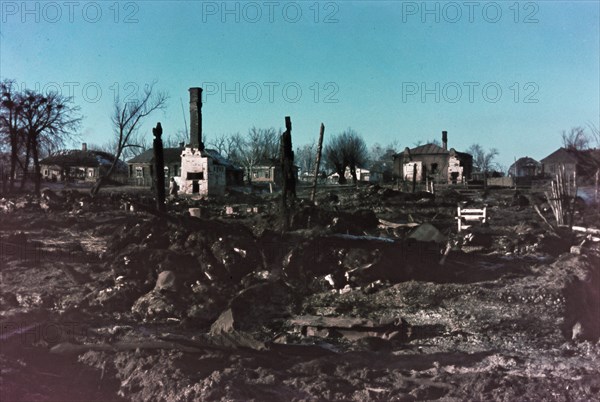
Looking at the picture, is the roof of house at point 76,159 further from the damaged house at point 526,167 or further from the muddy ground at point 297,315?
the muddy ground at point 297,315

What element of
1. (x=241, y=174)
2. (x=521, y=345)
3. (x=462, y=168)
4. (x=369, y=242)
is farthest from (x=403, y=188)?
(x=521, y=345)

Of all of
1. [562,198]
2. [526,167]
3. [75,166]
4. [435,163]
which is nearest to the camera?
[562,198]

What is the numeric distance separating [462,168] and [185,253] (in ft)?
187

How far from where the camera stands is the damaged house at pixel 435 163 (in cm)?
6225

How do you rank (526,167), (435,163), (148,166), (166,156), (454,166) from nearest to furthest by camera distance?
(166,156) → (148,166) → (454,166) → (435,163) → (526,167)

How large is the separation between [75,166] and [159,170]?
6081cm

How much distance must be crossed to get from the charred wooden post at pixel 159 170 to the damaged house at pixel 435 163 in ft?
159

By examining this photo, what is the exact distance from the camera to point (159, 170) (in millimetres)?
14688

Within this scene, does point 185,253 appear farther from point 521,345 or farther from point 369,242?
point 521,345

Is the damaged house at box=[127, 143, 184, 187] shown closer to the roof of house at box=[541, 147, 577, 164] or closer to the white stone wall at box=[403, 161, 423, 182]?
the white stone wall at box=[403, 161, 423, 182]

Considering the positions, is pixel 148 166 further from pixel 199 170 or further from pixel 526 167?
pixel 526 167

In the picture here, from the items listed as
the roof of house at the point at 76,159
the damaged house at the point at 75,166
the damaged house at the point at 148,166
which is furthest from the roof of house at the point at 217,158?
the roof of house at the point at 76,159

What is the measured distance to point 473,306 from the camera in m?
7.95

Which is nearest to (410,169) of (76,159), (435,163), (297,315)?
(435,163)
